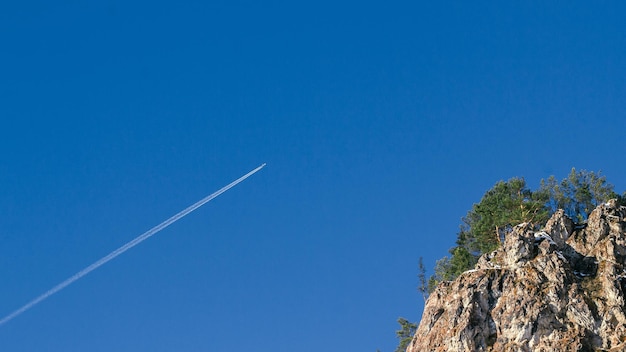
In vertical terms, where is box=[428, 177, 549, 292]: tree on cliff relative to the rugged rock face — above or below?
above

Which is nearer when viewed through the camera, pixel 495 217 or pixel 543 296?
pixel 543 296

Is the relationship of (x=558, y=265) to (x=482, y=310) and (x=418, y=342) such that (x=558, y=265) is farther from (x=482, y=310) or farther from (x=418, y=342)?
(x=418, y=342)

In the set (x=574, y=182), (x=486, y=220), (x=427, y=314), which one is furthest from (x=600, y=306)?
(x=574, y=182)

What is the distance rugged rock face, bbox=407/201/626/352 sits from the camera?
10719cm

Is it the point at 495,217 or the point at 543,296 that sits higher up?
the point at 495,217

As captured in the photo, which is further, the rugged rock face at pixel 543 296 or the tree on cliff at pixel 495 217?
the tree on cliff at pixel 495 217

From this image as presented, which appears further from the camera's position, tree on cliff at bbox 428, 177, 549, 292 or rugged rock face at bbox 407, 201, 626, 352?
tree on cliff at bbox 428, 177, 549, 292

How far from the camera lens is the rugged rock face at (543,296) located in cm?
10719

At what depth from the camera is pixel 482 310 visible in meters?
113

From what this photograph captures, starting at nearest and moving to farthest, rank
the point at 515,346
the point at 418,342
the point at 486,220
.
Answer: the point at 515,346, the point at 418,342, the point at 486,220

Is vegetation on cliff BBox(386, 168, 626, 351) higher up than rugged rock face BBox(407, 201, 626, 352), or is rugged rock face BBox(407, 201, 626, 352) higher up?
vegetation on cliff BBox(386, 168, 626, 351)

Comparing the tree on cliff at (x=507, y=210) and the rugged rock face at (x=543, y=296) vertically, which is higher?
the tree on cliff at (x=507, y=210)

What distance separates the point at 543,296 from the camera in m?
111

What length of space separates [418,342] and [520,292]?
1247 cm
